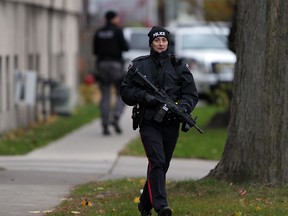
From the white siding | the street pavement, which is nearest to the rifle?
the street pavement

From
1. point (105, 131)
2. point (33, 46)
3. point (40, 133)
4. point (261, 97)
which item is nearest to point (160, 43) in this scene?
point (261, 97)

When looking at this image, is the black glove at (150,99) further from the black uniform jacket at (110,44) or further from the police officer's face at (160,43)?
the black uniform jacket at (110,44)

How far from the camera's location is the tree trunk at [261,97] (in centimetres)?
993

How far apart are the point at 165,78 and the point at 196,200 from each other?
4.97 ft

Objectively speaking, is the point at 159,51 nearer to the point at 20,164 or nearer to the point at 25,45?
the point at 20,164

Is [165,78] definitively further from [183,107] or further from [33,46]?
[33,46]

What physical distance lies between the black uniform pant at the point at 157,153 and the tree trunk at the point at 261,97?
1.53 m

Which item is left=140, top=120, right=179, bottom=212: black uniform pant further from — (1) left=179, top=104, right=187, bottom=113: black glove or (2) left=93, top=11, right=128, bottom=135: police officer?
(2) left=93, top=11, right=128, bottom=135: police officer

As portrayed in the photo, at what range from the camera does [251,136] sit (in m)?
10.1

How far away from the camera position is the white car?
26.0 metres

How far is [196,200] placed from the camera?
9.69m

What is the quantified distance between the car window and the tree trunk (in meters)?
18.0

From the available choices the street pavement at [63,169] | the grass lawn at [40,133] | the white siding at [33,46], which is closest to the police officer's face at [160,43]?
the street pavement at [63,169]

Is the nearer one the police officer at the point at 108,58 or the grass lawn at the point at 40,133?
the grass lawn at the point at 40,133
